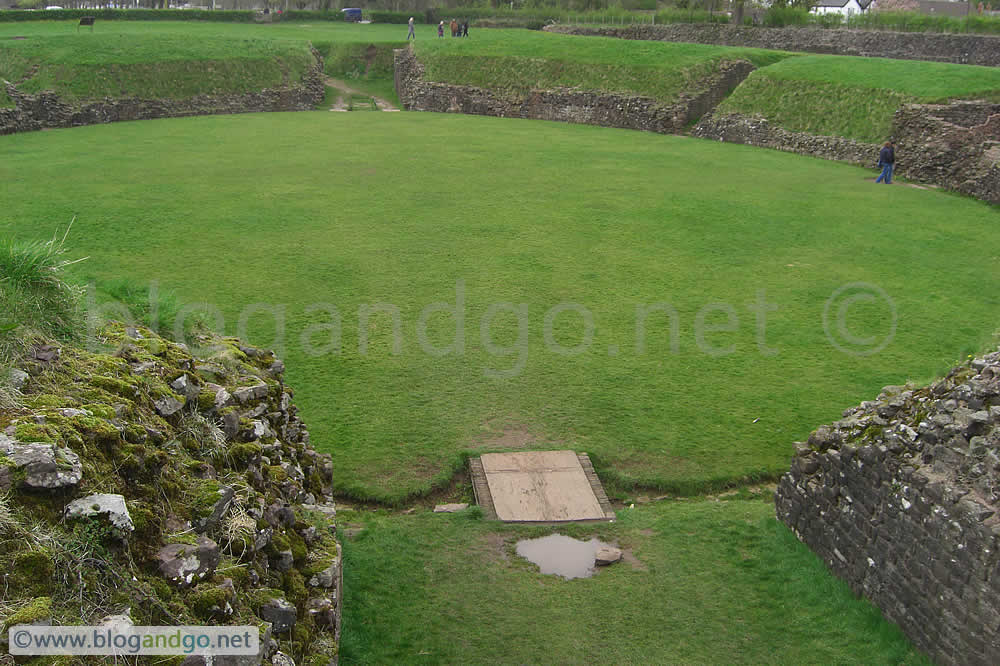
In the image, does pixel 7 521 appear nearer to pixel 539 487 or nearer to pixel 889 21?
pixel 539 487

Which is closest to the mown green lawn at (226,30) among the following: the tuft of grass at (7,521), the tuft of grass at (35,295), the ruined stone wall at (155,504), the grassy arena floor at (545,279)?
the grassy arena floor at (545,279)

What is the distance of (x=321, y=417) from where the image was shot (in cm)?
1048

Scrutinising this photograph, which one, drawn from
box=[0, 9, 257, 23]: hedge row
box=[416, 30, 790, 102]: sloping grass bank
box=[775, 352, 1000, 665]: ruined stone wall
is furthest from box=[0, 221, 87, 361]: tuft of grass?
box=[0, 9, 257, 23]: hedge row

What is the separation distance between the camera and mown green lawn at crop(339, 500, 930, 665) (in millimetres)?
6809

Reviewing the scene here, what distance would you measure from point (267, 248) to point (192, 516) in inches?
474

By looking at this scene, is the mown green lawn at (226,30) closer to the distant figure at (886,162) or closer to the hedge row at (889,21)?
the hedge row at (889,21)

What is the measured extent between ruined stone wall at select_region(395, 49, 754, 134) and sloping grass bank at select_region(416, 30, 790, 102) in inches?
20.0

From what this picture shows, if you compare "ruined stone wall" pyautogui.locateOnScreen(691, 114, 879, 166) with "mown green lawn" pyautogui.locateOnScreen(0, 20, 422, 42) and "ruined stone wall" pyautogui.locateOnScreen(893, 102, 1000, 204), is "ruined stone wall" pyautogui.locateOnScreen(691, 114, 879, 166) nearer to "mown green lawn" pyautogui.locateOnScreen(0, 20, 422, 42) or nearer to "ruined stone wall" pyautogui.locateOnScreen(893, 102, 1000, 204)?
"ruined stone wall" pyautogui.locateOnScreen(893, 102, 1000, 204)

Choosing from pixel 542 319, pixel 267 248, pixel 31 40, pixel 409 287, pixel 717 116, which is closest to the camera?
A: pixel 542 319

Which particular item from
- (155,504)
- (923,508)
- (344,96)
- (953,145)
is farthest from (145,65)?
(923,508)

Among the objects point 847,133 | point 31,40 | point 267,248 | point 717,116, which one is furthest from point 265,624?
point 31,40

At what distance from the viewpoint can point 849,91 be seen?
2980 centimetres

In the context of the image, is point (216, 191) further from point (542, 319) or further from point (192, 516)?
point (192, 516)

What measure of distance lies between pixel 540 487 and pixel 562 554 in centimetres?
117
